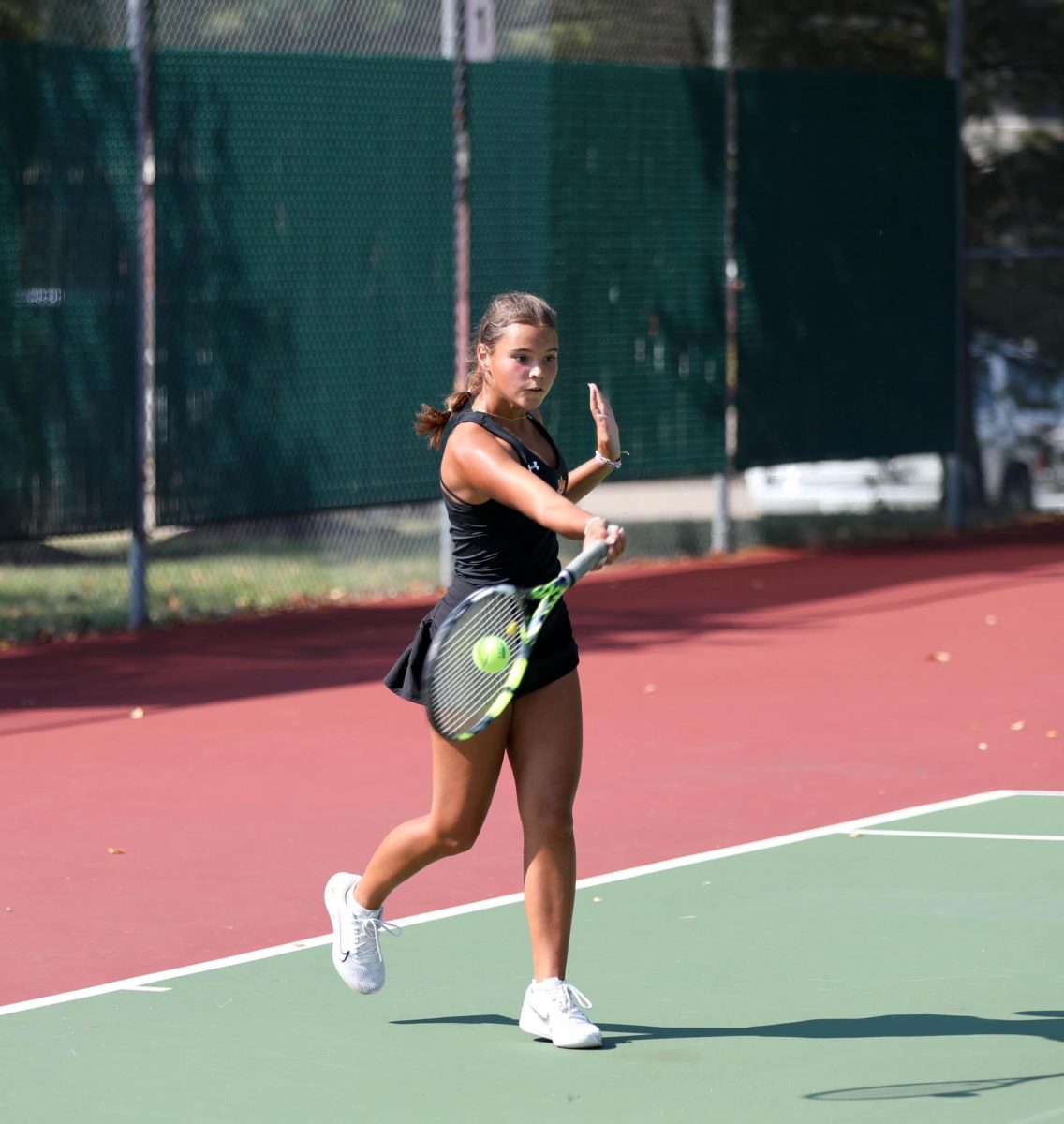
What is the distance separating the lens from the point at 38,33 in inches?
549

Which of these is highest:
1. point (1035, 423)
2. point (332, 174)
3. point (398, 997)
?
point (332, 174)

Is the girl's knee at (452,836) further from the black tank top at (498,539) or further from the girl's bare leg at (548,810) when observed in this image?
the black tank top at (498,539)

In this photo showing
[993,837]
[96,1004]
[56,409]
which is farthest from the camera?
[56,409]

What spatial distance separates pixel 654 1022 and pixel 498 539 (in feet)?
4.13

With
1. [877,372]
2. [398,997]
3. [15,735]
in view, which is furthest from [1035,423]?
[398,997]

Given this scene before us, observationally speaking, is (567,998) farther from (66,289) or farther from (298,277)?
(298,277)

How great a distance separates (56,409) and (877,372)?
335 inches

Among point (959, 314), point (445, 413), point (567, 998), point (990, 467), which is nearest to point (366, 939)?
point (567, 998)

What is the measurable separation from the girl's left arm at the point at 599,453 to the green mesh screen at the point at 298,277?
27.9ft

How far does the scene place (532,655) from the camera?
573 centimetres

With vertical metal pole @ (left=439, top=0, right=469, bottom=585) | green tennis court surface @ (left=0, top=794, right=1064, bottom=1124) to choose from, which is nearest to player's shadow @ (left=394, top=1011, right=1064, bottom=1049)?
green tennis court surface @ (left=0, top=794, right=1064, bottom=1124)

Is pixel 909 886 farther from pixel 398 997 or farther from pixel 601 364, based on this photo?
pixel 601 364

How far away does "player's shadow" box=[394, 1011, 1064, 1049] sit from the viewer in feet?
19.2

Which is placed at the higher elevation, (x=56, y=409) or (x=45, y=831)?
(x=56, y=409)
